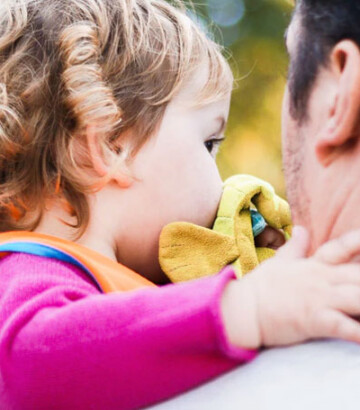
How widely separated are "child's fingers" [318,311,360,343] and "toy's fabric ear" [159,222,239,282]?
33.8 inches

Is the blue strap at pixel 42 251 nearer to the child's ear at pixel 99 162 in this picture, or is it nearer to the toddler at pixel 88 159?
the toddler at pixel 88 159

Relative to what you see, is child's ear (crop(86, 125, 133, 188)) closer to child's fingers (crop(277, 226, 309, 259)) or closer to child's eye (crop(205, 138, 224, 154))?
child's eye (crop(205, 138, 224, 154))

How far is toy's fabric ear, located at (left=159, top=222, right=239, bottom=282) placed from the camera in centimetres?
192

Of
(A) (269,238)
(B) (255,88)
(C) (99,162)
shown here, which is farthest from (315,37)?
(B) (255,88)

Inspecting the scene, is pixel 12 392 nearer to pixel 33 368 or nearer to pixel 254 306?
pixel 33 368

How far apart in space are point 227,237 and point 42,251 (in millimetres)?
558

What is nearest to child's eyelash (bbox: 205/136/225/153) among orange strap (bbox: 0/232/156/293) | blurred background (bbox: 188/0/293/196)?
orange strap (bbox: 0/232/156/293)

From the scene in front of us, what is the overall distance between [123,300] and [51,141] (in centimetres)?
78

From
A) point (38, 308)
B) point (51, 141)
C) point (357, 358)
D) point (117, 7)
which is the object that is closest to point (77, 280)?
point (38, 308)

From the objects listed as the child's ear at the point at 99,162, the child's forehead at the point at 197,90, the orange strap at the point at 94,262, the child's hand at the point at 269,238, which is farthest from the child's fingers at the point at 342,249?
the child's hand at the point at 269,238

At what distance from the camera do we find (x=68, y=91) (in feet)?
6.14

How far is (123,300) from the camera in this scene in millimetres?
1179

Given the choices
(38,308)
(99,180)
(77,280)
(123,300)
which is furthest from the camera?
(99,180)

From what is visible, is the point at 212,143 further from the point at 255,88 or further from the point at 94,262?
the point at 255,88
